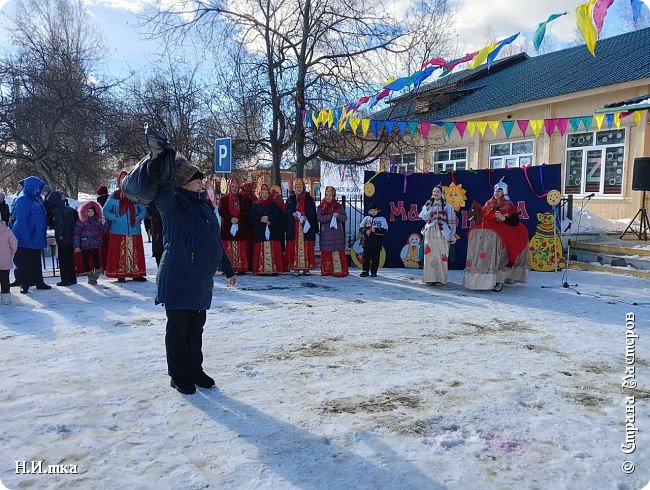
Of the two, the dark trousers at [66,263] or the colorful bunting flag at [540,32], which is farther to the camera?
the dark trousers at [66,263]

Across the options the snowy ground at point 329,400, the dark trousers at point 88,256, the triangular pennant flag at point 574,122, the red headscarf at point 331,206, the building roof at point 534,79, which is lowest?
the snowy ground at point 329,400

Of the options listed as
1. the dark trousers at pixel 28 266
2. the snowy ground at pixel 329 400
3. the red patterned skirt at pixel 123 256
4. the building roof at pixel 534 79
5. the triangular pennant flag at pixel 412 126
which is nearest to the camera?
the snowy ground at pixel 329 400

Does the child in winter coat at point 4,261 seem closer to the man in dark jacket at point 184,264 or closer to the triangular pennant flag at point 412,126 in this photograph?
the man in dark jacket at point 184,264

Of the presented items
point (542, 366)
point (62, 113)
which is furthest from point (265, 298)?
point (62, 113)

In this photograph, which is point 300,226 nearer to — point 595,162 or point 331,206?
point 331,206

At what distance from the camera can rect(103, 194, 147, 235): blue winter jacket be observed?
24.9 feet

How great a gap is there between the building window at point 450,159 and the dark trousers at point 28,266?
14.7 metres

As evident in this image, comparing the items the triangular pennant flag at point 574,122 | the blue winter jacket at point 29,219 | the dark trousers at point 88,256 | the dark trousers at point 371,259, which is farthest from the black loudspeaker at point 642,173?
the blue winter jacket at point 29,219

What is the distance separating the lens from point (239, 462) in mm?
2529

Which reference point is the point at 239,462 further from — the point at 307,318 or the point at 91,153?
the point at 91,153

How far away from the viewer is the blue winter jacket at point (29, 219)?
22.9 feet

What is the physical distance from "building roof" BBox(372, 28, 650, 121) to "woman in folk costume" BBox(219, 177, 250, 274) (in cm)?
627

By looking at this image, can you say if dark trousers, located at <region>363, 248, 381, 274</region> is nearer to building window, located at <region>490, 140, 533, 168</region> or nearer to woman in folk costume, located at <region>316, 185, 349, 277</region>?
woman in folk costume, located at <region>316, 185, 349, 277</region>

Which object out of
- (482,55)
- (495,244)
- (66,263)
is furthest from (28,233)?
(482,55)
